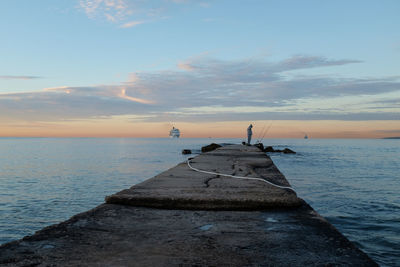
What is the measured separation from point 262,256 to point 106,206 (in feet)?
6.06

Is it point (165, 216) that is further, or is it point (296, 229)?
point (165, 216)

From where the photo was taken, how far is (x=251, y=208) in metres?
3.12

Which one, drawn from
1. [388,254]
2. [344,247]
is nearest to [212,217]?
[344,247]

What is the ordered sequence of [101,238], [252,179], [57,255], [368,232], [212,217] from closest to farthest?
[57,255] < [101,238] < [212,217] < [252,179] < [368,232]

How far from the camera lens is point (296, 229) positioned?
2430 mm

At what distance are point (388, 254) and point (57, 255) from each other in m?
4.96

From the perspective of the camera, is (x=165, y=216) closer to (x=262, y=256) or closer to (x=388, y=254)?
(x=262, y=256)

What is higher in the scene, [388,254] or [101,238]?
[101,238]

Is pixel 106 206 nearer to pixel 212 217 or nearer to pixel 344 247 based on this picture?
pixel 212 217

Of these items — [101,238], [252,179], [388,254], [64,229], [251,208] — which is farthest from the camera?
[252,179]

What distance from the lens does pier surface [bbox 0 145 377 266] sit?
69.9 inches

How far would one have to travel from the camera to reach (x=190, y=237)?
2.19m

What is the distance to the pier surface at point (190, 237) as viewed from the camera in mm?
1774

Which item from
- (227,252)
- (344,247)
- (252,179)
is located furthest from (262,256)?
(252,179)
